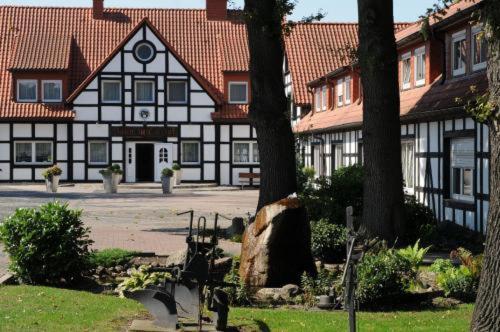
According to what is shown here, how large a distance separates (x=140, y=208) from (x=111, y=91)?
59.9 feet

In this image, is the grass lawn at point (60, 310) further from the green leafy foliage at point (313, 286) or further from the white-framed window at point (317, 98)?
the white-framed window at point (317, 98)

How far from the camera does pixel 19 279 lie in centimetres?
1251

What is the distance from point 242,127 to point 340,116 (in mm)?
15776

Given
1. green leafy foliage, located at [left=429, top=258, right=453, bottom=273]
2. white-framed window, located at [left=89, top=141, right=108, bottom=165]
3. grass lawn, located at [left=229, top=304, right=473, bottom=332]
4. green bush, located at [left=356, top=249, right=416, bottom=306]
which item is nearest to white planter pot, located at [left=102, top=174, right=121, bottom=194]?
white-framed window, located at [left=89, top=141, right=108, bottom=165]

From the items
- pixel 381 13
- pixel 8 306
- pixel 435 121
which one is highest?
pixel 381 13

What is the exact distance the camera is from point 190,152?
157ft

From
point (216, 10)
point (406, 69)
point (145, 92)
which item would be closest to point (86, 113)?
point (145, 92)

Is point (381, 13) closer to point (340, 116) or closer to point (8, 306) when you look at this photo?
point (8, 306)

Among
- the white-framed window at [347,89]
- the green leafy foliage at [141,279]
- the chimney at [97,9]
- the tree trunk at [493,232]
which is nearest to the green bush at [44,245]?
the green leafy foliage at [141,279]

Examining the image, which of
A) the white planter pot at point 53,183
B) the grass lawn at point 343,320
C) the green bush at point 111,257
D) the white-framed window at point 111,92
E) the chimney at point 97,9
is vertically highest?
the chimney at point 97,9

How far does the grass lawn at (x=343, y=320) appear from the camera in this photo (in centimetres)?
941

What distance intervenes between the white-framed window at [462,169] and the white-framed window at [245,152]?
27.7 m

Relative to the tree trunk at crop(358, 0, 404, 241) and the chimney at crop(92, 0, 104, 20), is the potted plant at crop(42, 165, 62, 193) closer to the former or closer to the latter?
the chimney at crop(92, 0, 104, 20)

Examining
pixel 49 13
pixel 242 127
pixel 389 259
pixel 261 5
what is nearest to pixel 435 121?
pixel 261 5
